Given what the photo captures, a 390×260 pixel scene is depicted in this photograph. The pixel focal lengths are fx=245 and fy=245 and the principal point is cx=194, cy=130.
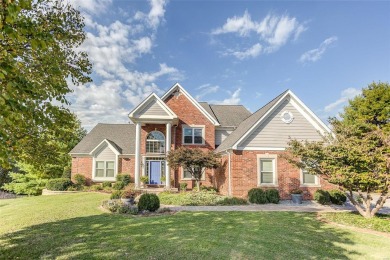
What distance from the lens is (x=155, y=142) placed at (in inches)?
917

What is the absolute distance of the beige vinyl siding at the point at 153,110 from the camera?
2114 centimetres

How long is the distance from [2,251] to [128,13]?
12.0 meters

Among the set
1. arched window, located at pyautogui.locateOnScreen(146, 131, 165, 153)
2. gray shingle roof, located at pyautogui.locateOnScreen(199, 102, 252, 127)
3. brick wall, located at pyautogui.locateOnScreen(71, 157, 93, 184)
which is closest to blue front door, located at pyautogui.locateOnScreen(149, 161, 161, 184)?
arched window, located at pyautogui.locateOnScreen(146, 131, 165, 153)

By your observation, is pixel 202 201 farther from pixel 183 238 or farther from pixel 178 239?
pixel 178 239

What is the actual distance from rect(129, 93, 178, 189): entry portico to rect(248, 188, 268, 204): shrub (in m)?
7.46

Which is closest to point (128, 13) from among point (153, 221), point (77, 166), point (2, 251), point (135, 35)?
point (135, 35)

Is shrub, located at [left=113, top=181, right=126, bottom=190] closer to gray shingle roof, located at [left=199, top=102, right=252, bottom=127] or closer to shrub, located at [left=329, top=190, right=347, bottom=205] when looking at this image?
gray shingle roof, located at [left=199, top=102, right=252, bottom=127]

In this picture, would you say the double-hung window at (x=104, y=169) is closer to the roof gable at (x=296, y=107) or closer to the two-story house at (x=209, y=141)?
the two-story house at (x=209, y=141)

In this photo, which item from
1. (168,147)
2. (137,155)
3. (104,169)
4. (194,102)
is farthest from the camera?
(104,169)

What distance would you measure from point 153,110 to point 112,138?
796cm

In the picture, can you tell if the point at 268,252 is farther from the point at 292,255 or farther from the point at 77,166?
the point at 77,166

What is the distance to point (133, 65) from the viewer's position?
23.2 meters

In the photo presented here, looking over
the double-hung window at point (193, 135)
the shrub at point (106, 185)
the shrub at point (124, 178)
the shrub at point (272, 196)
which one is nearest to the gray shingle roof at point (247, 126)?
the shrub at point (272, 196)

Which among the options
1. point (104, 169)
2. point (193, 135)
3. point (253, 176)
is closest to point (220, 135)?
point (193, 135)
